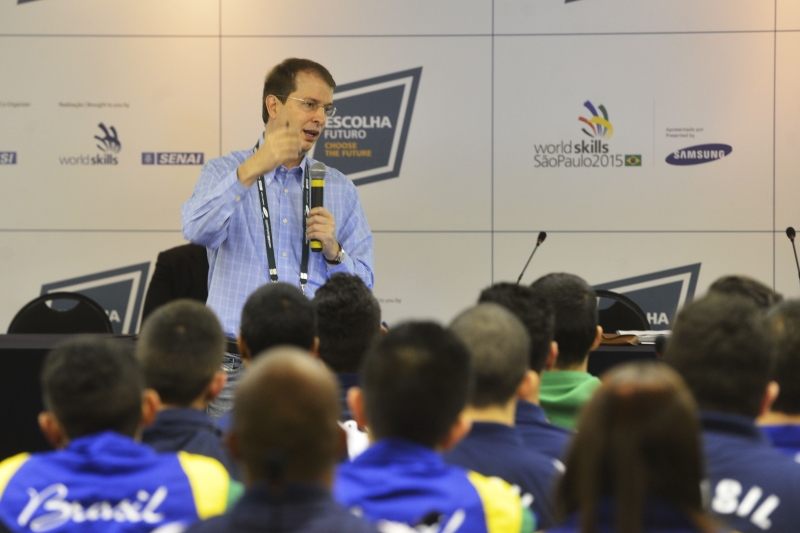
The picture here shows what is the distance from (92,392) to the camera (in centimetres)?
142

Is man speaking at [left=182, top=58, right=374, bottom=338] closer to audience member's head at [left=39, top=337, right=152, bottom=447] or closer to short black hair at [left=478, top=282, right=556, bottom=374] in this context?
short black hair at [left=478, top=282, right=556, bottom=374]

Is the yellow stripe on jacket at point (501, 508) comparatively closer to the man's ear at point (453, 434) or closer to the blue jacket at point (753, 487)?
the man's ear at point (453, 434)

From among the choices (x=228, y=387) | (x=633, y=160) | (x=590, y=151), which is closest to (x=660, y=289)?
(x=633, y=160)

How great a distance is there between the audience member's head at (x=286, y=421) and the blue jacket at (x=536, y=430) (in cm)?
79

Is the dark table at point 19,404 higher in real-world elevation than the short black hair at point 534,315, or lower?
lower

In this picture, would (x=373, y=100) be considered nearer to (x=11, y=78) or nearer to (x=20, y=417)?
(x=11, y=78)

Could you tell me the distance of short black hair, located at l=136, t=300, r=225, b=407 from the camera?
1700 millimetres

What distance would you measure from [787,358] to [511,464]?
0.55 m

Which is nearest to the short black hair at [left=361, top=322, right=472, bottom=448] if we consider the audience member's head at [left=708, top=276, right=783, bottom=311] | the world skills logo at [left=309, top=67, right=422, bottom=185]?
the audience member's head at [left=708, top=276, right=783, bottom=311]

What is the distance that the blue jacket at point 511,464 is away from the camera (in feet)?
4.89

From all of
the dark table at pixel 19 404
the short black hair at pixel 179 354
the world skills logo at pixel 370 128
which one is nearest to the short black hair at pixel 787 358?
the short black hair at pixel 179 354

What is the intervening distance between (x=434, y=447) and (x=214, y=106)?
4.68m

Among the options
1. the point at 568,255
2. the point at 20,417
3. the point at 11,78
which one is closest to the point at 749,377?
the point at 20,417

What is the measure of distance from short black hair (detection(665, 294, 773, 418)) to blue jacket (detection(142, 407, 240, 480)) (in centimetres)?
82
